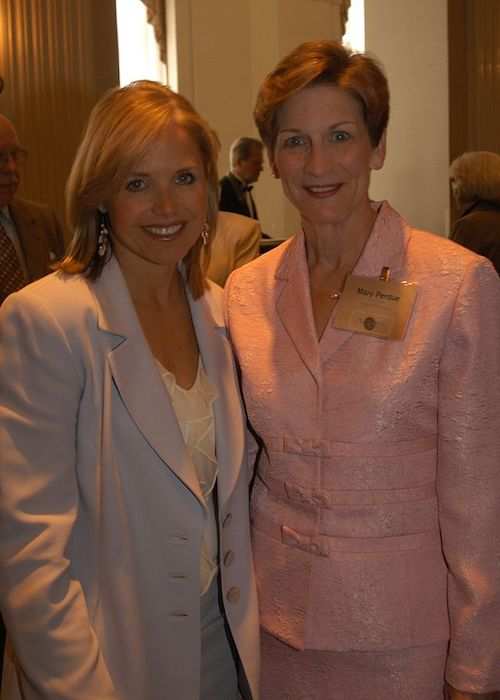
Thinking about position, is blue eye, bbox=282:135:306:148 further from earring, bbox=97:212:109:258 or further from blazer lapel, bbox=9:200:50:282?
blazer lapel, bbox=9:200:50:282

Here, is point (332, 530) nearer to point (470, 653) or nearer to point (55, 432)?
point (470, 653)

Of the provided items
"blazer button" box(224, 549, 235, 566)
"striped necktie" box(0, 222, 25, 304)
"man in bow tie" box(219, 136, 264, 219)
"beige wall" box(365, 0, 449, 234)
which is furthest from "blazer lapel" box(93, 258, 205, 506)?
"beige wall" box(365, 0, 449, 234)

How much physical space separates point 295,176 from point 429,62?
761 centimetres

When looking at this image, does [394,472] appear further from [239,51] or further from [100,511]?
[239,51]

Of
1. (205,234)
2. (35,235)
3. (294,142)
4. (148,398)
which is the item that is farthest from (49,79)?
(148,398)

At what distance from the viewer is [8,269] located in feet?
11.7

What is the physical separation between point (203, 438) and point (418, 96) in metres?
7.95

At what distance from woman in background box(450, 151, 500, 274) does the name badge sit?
11.5ft

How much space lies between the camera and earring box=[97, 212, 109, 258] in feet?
5.82

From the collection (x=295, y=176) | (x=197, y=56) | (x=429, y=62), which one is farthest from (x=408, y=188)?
(x=295, y=176)

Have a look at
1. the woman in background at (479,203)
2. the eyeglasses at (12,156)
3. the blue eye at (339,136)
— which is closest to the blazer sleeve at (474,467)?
the blue eye at (339,136)

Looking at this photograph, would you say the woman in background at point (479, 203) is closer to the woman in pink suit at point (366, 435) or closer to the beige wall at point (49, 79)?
the beige wall at point (49, 79)

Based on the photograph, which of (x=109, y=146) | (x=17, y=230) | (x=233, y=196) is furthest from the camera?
(x=233, y=196)

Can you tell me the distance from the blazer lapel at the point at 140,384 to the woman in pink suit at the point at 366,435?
0.68 feet
